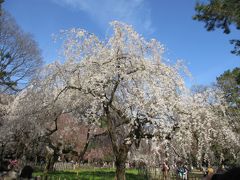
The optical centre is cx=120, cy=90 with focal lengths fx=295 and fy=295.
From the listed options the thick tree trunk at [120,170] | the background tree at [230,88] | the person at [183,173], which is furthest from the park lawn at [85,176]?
the background tree at [230,88]

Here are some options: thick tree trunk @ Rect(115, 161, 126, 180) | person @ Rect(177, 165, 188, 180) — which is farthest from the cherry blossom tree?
person @ Rect(177, 165, 188, 180)

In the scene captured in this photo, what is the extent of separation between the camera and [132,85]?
12492 millimetres

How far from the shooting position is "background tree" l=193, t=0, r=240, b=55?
51.8 ft

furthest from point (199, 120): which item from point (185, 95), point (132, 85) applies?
point (132, 85)

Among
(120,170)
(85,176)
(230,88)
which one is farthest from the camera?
(230,88)

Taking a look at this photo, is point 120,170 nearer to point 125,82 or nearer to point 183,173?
point 125,82

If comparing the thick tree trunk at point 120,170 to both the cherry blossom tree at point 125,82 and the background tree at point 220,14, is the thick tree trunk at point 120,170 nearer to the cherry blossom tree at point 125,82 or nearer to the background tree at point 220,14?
the cherry blossom tree at point 125,82

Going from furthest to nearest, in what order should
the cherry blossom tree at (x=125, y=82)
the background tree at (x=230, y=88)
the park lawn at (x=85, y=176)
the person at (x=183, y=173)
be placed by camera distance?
1. the background tree at (x=230, y=88)
2. the person at (x=183, y=173)
3. the park lawn at (x=85, y=176)
4. the cherry blossom tree at (x=125, y=82)

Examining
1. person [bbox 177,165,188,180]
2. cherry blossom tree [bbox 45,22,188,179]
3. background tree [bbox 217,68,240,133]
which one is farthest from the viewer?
background tree [bbox 217,68,240,133]

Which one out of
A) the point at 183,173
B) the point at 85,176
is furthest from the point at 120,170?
the point at 85,176

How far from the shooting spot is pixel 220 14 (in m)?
16.8

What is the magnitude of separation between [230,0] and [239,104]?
13554 mm

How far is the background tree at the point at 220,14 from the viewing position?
15.8 meters

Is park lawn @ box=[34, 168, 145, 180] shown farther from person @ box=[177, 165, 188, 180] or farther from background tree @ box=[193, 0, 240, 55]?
background tree @ box=[193, 0, 240, 55]
